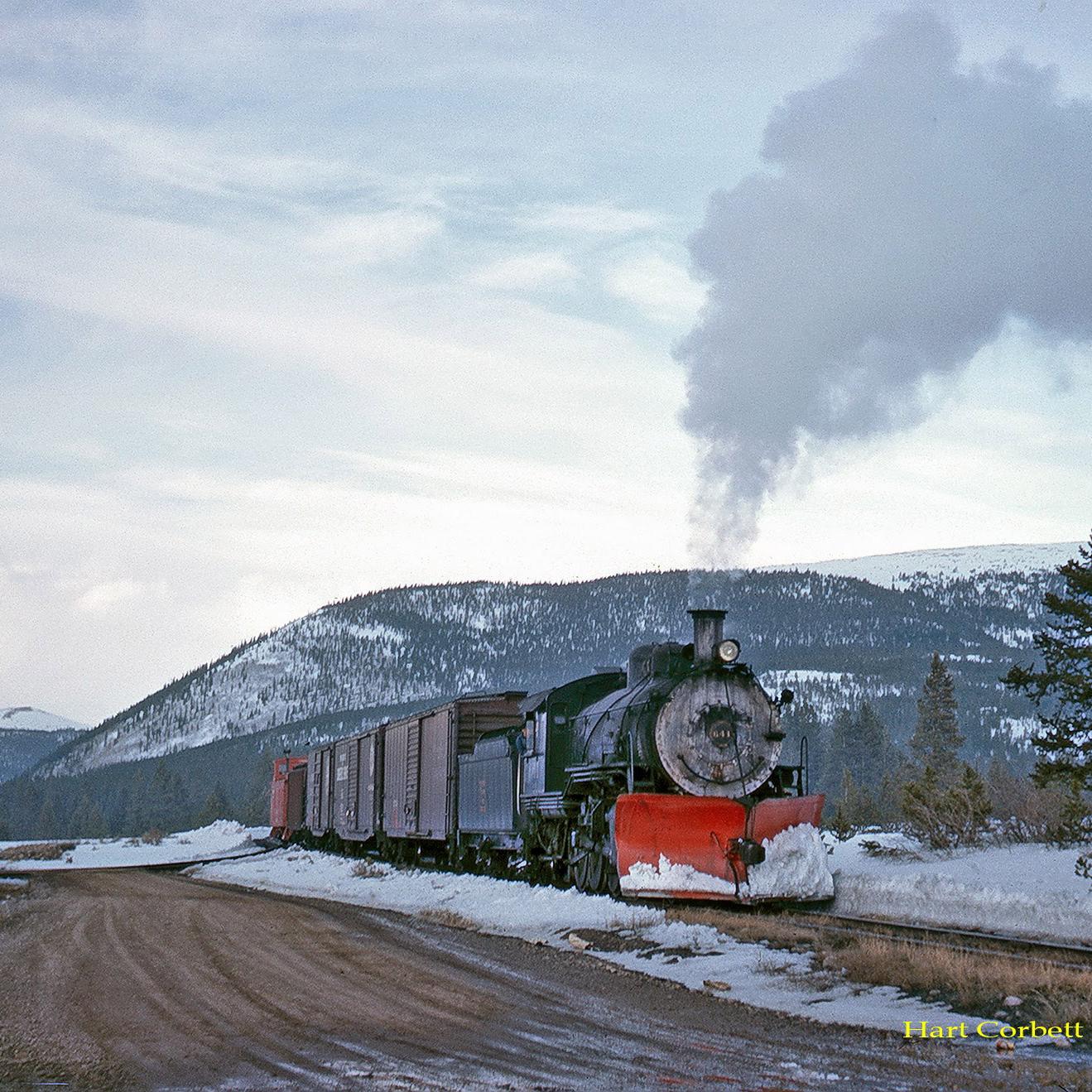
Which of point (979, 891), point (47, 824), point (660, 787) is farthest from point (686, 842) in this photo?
point (47, 824)

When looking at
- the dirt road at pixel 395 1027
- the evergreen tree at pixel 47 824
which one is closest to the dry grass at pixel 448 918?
the dirt road at pixel 395 1027

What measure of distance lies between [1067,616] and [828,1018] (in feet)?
64.5

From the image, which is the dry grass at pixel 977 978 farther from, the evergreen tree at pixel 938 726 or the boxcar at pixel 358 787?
the evergreen tree at pixel 938 726

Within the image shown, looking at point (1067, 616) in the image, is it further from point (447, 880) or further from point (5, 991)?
point (5, 991)

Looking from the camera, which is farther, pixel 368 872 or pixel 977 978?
pixel 368 872

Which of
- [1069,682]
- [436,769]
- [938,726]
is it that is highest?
[1069,682]

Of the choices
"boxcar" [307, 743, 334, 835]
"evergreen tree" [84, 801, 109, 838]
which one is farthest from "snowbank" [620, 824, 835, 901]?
"evergreen tree" [84, 801, 109, 838]

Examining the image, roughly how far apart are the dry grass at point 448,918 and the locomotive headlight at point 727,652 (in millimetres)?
5142

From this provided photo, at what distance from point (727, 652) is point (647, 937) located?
5428mm

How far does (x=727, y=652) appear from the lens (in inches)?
776

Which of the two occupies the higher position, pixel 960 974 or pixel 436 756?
pixel 436 756

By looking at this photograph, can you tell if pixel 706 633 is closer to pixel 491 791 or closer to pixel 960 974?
pixel 491 791

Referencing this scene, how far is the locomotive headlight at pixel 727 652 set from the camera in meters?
19.7

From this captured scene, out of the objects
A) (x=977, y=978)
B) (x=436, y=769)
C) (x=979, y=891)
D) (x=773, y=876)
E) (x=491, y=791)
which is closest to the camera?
A: (x=977, y=978)
